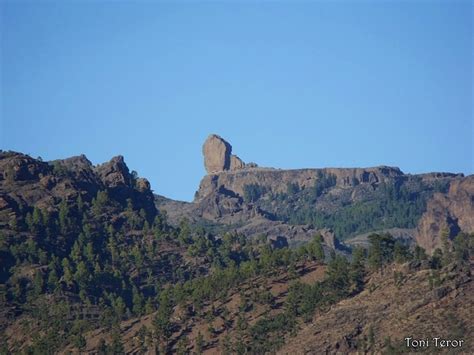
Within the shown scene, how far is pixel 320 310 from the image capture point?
656 feet

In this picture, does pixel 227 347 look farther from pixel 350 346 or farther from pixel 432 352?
pixel 432 352

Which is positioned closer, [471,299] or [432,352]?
[432,352]

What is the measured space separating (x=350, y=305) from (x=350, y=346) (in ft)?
54.5

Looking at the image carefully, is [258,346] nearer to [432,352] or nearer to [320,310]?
[320,310]

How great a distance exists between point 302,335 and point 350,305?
31.1 ft

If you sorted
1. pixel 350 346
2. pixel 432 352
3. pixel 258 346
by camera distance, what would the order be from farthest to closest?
pixel 258 346 < pixel 350 346 < pixel 432 352

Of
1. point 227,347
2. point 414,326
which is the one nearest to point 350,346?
point 414,326

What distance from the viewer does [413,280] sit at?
644 feet

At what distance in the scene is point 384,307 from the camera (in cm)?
18925

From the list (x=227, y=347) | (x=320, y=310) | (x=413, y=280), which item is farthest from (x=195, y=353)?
(x=413, y=280)

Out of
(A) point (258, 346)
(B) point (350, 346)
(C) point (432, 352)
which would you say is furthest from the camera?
(A) point (258, 346)

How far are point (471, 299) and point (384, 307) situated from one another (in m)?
12.2

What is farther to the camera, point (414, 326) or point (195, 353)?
point (195, 353)

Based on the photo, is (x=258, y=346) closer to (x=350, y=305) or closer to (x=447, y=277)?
(x=350, y=305)
